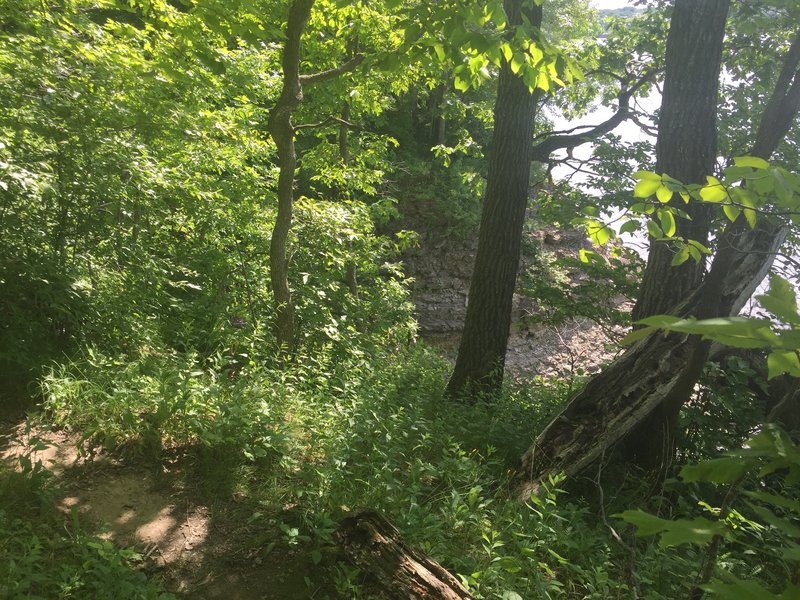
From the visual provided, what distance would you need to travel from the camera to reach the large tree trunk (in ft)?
20.7

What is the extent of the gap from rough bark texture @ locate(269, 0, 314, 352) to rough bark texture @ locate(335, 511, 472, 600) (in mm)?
2916

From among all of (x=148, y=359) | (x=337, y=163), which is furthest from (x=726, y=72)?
(x=148, y=359)

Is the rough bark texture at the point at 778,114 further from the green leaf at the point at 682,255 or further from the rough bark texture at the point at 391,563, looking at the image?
the rough bark texture at the point at 391,563

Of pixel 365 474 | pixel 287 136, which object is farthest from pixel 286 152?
pixel 365 474

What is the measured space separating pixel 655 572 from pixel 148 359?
157 inches

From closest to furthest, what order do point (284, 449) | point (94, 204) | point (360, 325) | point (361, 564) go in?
point (361, 564) < point (284, 449) < point (94, 204) < point (360, 325)

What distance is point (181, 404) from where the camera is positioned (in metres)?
3.86

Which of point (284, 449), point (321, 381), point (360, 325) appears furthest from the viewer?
point (360, 325)

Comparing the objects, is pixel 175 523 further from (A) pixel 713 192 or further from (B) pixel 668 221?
(A) pixel 713 192

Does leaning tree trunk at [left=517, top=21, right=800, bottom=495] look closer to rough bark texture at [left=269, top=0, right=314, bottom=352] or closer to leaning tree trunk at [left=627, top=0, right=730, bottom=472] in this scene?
leaning tree trunk at [left=627, top=0, right=730, bottom=472]

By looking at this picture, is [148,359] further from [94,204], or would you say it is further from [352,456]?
[352,456]

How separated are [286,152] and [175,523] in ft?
12.1

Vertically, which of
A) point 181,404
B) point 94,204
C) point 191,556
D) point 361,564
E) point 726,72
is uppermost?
point 726,72

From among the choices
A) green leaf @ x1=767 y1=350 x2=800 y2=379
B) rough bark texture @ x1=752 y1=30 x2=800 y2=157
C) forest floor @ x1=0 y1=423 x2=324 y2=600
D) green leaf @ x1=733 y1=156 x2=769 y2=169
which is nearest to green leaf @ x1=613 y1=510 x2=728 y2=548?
green leaf @ x1=767 y1=350 x2=800 y2=379
